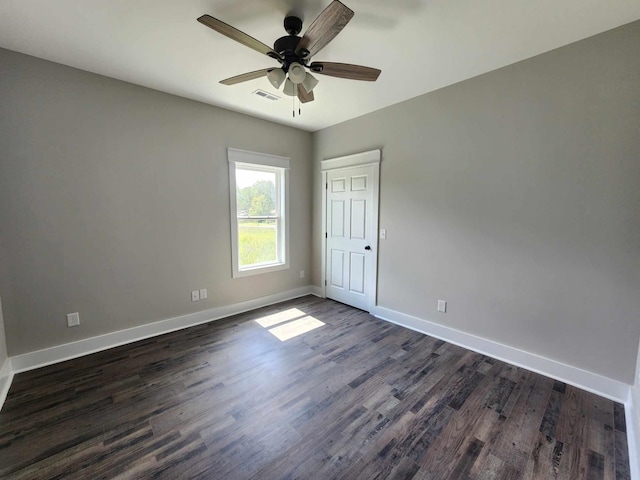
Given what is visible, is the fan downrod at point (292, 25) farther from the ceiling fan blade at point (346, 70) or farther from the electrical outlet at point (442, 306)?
the electrical outlet at point (442, 306)

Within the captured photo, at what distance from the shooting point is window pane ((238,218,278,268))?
3744 millimetres

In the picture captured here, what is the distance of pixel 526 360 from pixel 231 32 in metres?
3.43

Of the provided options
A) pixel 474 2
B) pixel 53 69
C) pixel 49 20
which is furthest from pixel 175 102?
pixel 474 2

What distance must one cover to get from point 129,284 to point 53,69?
2060mm

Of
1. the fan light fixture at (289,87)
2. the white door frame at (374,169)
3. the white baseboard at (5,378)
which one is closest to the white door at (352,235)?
the white door frame at (374,169)

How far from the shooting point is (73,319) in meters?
2.54

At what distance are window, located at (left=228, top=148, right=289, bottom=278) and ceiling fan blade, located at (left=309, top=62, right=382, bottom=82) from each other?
1.88 m

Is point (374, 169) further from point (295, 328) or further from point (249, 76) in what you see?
point (295, 328)

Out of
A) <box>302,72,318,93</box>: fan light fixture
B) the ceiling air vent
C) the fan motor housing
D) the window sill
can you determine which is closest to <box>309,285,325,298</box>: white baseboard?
the window sill

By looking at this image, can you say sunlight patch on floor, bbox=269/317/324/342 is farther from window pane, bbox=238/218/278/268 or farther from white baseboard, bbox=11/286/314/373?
window pane, bbox=238/218/278/268

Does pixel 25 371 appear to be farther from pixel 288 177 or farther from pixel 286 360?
pixel 288 177

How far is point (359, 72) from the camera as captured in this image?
196 centimetres

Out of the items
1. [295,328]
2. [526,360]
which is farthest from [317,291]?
[526,360]

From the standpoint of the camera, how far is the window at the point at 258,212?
3586 millimetres
